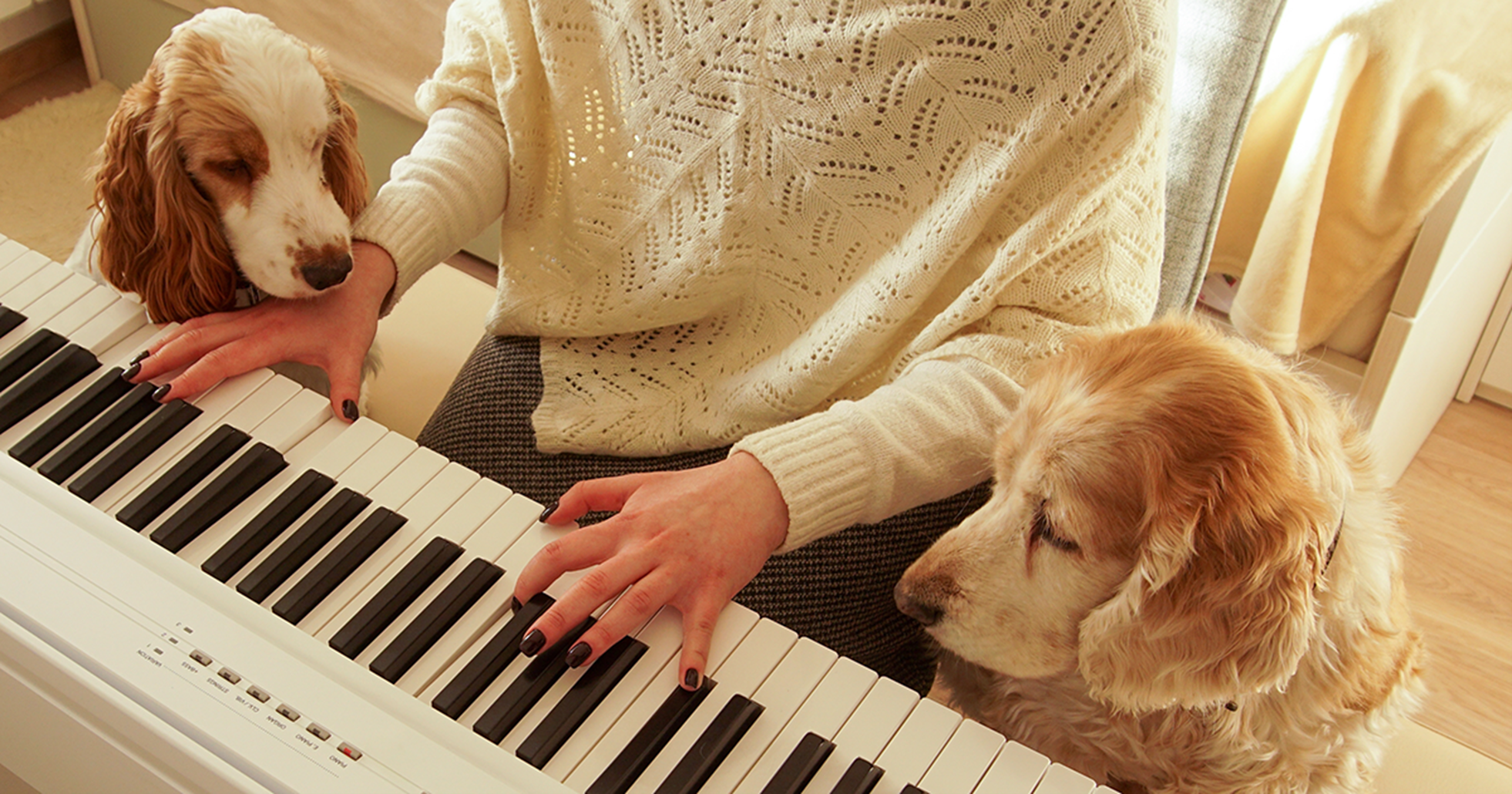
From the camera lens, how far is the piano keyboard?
32.6 inches

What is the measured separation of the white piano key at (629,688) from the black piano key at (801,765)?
0.42 ft

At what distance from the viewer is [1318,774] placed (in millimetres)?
1086

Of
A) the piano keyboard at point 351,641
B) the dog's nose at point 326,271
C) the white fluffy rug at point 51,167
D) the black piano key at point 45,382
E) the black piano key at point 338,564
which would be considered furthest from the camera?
the white fluffy rug at point 51,167

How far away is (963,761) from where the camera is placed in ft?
2.86

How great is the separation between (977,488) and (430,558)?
642 millimetres

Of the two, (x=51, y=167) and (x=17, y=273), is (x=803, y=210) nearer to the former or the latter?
(x=17, y=273)

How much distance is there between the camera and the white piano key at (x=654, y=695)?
85 centimetres

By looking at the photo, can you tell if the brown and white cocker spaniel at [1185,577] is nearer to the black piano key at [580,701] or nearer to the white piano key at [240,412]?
the black piano key at [580,701]

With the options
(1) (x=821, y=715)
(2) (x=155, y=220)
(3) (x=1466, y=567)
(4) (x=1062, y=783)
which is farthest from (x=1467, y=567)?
(2) (x=155, y=220)

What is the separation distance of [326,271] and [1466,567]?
2.21 metres

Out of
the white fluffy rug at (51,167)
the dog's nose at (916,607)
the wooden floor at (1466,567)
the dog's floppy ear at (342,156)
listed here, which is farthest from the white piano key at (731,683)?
the white fluffy rug at (51,167)

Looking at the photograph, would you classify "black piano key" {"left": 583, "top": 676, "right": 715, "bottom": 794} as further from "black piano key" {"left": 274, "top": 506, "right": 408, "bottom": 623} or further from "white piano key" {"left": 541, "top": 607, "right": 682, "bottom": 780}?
"black piano key" {"left": 274, "top": 506, "right": 408, "bottom": 623}

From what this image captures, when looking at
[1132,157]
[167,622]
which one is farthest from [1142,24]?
[167,622]

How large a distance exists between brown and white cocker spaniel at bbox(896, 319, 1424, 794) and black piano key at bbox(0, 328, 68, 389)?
2.85 feet
